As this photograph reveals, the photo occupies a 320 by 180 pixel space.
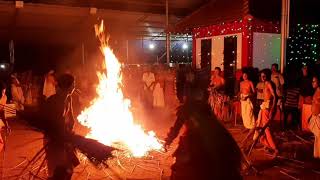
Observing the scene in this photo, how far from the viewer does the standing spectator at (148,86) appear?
16.3 m

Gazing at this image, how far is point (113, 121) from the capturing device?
10359mm

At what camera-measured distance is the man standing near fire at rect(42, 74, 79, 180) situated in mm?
4859

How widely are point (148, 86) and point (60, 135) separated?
11.7 meters

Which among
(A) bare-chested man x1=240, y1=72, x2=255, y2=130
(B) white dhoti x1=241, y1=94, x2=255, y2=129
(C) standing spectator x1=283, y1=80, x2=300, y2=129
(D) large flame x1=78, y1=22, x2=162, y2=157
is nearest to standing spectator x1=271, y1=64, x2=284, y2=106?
(C) standing spectator x1=283, y1=80, x2=300, y2=129

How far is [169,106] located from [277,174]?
9562 mm

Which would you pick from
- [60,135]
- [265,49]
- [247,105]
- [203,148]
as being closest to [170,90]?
[265,49]

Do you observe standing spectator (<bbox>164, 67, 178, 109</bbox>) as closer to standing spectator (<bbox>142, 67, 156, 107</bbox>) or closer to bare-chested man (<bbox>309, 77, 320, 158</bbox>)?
standing spectator (<bbox>142, 67, 156, 107</bbox>)

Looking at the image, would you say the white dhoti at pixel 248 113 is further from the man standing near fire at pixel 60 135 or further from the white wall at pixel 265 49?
the man standing near fire at pixel 60 135

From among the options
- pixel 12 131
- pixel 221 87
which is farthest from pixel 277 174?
pixel 12 131

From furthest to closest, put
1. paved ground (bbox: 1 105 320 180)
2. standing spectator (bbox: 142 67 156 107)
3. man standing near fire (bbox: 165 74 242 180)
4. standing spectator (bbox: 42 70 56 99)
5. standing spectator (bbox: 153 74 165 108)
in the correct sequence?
standing spectator (bbox: 142 67 156 107) < standing spectator (bbox: 153 74 165 108) < standing spectator (bbox: 42 70 56 99) < paved ground (bbox: 1 105 320 180) < man standing near fire (bbox: 165 74 242 180)

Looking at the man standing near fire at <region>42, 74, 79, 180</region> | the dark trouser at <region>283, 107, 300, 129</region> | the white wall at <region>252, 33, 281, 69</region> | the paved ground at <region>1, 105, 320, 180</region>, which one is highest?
the white wall at <region>252, 33, 281, 69</region>

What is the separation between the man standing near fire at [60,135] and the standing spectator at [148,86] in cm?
1096

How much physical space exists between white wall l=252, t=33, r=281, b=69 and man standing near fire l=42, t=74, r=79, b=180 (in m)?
11.5

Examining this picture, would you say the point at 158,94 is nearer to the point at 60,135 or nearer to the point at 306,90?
the point at 306,90
